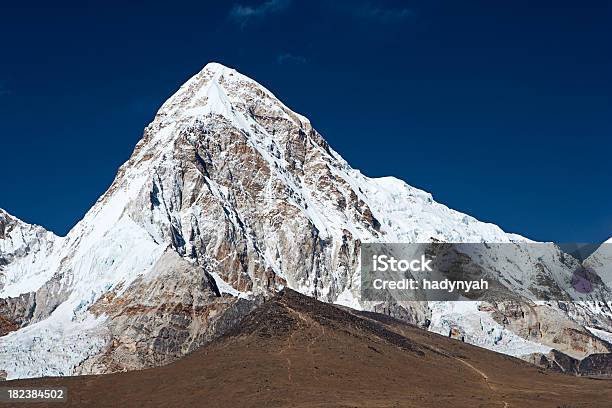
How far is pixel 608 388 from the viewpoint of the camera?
423ft

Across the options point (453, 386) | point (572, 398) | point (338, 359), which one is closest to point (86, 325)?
point (338, 359)

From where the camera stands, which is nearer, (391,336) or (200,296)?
(391,336)

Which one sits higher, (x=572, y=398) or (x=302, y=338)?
(x=302, y=338)

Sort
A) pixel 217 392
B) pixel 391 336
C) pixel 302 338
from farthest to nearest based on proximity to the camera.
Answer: pixel 391 336, pixel 302 338, pixel 217 392

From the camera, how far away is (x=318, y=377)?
110812 mm

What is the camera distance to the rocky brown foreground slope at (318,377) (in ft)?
345

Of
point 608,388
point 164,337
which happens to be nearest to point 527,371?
point 608,388

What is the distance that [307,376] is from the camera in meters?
111

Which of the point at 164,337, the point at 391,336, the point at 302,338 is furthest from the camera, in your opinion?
the point at 164,337

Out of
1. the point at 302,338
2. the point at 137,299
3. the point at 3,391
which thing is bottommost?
the point at 3,391

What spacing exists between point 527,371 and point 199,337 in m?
67.0

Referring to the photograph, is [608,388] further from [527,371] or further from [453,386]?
[453,386]

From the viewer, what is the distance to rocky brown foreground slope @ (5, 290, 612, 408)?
105 metres

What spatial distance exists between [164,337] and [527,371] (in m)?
72.2
